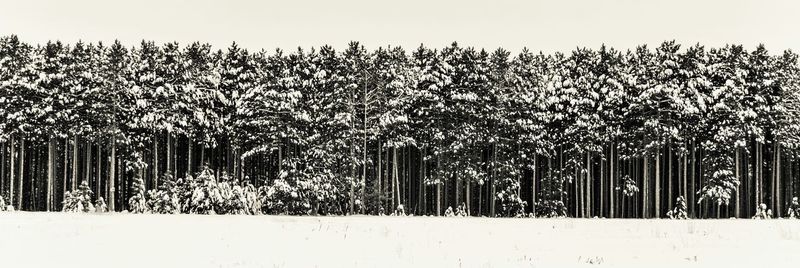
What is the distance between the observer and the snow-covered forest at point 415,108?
150 ft

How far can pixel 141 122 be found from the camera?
1837 inches

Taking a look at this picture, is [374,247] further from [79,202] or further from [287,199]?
[79,202]

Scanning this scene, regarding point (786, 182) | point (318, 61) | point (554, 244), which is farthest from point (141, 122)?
point (786, 182)

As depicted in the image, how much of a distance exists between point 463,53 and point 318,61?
10337mm

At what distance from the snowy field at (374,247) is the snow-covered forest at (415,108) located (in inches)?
878

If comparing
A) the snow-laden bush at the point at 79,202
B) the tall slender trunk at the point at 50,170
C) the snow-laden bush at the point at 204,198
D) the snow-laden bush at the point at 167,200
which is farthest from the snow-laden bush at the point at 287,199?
the tall slender trunk at the point at 50,170

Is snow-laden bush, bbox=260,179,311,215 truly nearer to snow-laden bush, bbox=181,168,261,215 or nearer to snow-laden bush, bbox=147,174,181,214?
snow-laden bush, bbox=181,168,261,215

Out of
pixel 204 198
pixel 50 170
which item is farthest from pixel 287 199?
pixel 50 170

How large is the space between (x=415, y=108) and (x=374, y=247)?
34.0 metres

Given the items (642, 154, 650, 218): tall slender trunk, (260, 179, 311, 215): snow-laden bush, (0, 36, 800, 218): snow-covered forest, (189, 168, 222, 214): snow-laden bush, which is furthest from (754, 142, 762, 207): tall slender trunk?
(189, 168, 222, 214): snow-laden bush

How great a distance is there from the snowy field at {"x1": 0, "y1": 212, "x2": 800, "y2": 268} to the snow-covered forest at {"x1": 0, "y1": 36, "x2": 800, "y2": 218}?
73.2ft

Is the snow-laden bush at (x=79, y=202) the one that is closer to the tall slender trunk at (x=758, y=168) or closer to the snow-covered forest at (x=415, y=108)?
the snow-covered forest at (x=415, y=108)

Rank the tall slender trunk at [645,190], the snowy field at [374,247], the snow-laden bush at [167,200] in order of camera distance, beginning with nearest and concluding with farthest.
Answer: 1. the snowy field at [374,247]
2. the snow-laden bush at [167,200]
3. the tall slender trunk at [645,190]

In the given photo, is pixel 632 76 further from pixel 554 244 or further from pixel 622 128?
pixel 554 244
